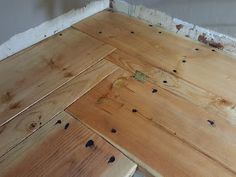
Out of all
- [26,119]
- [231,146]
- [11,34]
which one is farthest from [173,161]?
[11,34]

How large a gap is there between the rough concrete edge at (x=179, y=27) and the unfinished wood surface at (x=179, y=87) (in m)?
0.21

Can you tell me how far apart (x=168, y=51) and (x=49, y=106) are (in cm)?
41

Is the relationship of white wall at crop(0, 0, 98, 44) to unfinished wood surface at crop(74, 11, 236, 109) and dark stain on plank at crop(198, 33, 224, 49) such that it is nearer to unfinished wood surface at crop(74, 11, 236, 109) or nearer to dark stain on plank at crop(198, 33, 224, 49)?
unfinished wood surface at crop(74, 11, 236, 109)

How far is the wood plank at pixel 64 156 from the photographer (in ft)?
1.64

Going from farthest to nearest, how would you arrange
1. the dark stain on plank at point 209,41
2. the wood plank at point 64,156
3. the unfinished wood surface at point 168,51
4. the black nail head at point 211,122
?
the dark stain on plank at point 209,41
the unfinished wood surface at point 168,51
the black nail head at point 211,122
the wood plank at point 64,156

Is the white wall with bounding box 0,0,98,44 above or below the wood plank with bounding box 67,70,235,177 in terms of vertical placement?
above

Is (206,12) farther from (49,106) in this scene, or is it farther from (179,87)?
(49,106)

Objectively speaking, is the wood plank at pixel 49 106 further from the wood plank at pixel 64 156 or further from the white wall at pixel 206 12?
the white wall at pixel 206 12

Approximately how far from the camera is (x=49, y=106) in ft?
2.05

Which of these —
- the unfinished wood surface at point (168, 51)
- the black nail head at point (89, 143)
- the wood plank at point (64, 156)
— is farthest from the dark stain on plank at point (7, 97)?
the unfinished wood surface at point (168, 51)

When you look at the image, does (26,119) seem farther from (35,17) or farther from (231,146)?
(231,146)

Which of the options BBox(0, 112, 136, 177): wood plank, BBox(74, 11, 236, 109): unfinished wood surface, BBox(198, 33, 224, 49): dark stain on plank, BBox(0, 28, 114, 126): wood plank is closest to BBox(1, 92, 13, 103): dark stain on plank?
BBox(0, 28, 114, 126): wood plank

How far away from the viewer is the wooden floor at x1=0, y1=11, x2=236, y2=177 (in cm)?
52

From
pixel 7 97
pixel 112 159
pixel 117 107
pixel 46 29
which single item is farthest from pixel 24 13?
pixel 112 159
